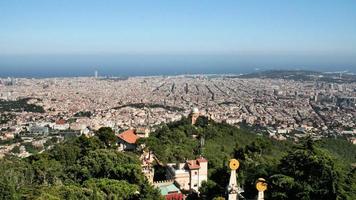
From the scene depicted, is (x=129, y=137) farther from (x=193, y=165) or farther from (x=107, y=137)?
(x=193, y=165)

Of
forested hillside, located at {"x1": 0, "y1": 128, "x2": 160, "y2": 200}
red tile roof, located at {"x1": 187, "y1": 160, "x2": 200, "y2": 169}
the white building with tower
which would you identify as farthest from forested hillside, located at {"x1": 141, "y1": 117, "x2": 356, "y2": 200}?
forested hillside, located at {"x1": 0, "y1": 128, "x2": 160, "y2": 200}

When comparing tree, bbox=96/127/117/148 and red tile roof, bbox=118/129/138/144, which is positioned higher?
tree, bbox=96/127/117/148

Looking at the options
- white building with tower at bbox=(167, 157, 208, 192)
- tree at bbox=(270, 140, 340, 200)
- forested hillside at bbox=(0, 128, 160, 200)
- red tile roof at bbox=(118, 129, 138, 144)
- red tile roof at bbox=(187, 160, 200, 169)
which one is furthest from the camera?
red tile roof at bbox=(118, 129, 138, 144)

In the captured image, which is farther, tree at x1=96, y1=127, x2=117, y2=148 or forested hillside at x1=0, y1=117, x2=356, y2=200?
tree at x1=96, y1=127, x2=117, y2=148

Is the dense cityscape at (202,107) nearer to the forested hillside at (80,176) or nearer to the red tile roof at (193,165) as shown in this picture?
the forested hillside at (80,176)

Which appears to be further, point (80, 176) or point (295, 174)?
point (80, 176)

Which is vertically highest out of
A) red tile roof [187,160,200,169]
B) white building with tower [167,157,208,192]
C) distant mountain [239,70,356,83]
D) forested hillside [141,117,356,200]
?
forested hillside [141,117,356,200]

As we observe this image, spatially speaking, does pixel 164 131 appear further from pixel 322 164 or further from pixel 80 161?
pixel 322 164

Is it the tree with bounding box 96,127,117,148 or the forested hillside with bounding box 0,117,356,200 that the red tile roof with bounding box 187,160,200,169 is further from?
the tree with bounding box 96,127,117,148

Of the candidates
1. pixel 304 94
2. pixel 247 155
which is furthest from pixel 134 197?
pixel 304 94

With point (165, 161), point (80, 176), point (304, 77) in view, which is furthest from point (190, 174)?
point (304, 77)

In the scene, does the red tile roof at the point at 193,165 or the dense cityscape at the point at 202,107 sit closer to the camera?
the red tile roof at the point at 193,165

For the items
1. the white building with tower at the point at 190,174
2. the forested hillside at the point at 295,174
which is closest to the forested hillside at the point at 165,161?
the forested hillside at the point at 295,174
